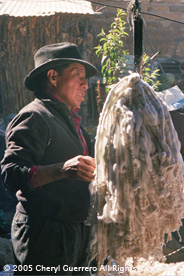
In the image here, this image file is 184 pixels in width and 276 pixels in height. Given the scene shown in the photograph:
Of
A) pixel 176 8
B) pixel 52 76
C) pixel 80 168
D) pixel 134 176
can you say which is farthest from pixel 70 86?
pixel 176 8

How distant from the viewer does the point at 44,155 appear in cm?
230

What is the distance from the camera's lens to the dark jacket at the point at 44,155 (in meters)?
2.12

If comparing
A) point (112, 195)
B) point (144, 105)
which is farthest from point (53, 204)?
point (144, 105)

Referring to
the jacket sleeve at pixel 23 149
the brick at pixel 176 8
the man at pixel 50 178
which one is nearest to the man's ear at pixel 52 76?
the man at pixel 50 178

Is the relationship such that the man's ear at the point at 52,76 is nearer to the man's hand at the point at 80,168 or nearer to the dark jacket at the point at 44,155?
the dark jacket at the point at 44,155

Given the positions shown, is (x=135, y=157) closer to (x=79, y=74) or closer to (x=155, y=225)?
(x=155, y=225)

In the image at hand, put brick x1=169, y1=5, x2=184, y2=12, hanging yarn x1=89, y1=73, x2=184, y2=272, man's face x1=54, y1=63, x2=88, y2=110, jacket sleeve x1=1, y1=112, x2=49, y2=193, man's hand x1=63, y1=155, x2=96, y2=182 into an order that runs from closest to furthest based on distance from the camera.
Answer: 1. hanging yarn x1=89, y1=73, x2=184, y2=272
2. man's hand x1=63, y1=155, x2=96, y2=182
3. jacket sleeve x1=1, y1=112, x2=49, y2=193
4. man's face x1=54, y1=63, x2=88, y2=110
5. brick x1=169, y1=5, x2=184, y2=12

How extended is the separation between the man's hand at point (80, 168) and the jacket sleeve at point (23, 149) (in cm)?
24

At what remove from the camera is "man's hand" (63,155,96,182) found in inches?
77.6

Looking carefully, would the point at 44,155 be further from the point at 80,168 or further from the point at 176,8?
the point at 176,8

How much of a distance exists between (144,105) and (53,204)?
2.68ft

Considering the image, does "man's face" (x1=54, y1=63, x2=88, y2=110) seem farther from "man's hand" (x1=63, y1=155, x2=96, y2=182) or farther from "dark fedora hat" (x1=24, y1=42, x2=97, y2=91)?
"man's hand" (x1=63, y1=155, x2=96, y2=182)

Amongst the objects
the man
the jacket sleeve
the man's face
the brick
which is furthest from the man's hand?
the brick

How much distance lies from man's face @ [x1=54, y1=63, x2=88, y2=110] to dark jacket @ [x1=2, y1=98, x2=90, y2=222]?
2.6 inches
